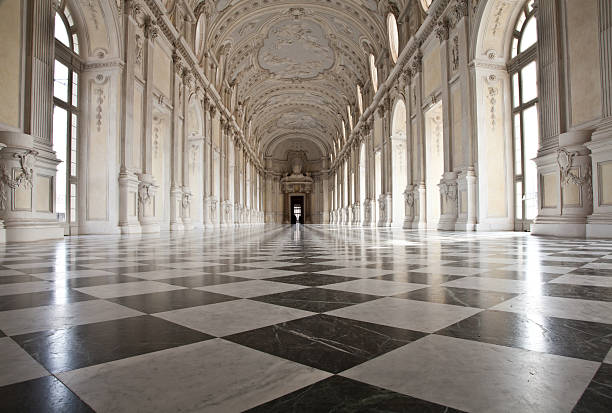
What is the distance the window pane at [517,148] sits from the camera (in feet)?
32.9

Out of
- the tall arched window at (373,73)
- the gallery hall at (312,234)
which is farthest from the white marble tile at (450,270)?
the tall arched window at (373,73)

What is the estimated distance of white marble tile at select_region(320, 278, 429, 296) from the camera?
Result: 5.97 ft

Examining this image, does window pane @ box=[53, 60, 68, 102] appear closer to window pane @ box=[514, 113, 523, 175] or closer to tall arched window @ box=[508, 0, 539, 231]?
tall arched window @ box=[508, 0, 539, 231]

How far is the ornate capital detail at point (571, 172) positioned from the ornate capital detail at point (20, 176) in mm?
8993

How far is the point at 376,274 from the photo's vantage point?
8.00 ft

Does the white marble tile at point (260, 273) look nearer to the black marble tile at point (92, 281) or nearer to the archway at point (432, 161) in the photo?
the black marble tile at point (92, 281)

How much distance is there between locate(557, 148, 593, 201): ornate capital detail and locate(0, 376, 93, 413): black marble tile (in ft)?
25.2

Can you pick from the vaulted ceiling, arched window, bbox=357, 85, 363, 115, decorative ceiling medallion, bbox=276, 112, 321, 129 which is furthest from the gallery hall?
decorative ceiling medallion, bbox=276, 112, 321, 129

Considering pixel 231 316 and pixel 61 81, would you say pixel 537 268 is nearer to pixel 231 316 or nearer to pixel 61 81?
pixel 231 316

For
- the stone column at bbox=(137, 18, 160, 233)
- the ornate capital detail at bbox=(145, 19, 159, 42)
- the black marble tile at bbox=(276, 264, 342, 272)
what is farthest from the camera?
the ornate capital detail at bbox=(145, 19, 159, 42)

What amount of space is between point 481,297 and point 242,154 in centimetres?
2889

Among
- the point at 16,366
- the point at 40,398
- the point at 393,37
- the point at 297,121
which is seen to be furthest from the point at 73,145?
the point at 297,121

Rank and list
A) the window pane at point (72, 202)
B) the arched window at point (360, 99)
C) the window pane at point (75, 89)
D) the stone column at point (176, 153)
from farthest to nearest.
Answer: the arched window at point (360, 99) → the stone column at point (176, 153) → the window pane at point (75, 89) → the window pane at point (72, 202)

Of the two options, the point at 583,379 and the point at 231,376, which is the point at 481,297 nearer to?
the point at 583,379
